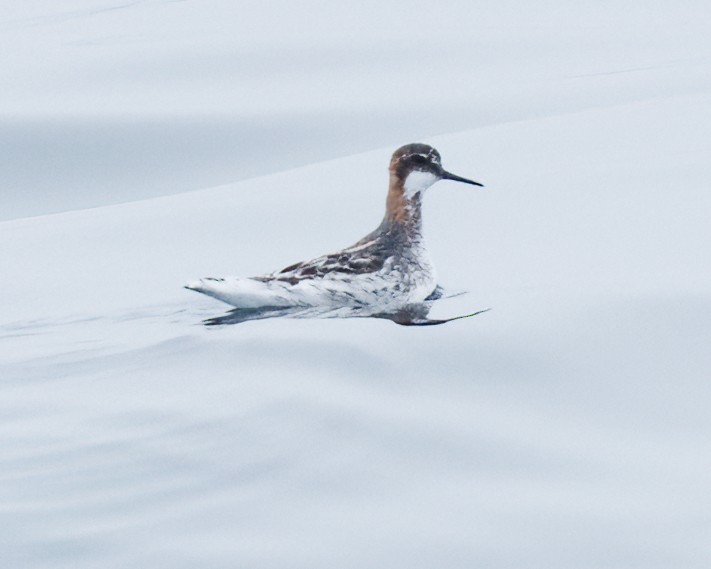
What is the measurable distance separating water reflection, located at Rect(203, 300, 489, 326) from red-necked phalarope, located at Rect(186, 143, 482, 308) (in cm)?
5

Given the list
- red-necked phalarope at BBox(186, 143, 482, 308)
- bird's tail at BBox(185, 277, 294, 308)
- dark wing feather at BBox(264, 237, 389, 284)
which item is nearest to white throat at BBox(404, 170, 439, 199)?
red-necked phalarope at BBox(186, 143, 482, 308)

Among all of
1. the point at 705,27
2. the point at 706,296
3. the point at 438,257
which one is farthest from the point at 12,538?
the point at 705,27

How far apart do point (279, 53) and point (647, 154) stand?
4.77 m

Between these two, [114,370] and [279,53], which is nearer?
[114,370]

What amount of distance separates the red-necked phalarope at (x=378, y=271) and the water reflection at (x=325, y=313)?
0.15ft

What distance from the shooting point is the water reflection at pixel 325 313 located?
22.7 feet

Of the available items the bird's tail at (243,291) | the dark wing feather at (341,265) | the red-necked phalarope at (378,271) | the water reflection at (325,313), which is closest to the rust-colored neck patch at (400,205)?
the red-necked phalarope at (378,271)

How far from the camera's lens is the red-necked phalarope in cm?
694

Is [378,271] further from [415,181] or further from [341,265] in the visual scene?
[415,181]

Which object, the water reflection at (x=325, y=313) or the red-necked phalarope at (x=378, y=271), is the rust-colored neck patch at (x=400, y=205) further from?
the water reflection at (x=325, y=313)

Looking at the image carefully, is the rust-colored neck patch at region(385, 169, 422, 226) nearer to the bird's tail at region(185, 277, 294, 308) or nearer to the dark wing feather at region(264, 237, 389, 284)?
the dark wing feather at region(264, 237, 389, 284)

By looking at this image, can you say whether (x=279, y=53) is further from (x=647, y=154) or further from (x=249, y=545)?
(x=249, y=545)

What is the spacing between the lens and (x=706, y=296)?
20.7 ft

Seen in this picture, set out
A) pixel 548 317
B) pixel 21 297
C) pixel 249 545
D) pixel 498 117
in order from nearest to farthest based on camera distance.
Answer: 1. pixel 249 545
2. pixel 548 317
3. pixel 21 297
4. pixel 498 117
